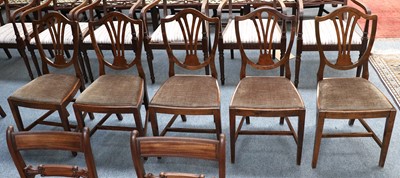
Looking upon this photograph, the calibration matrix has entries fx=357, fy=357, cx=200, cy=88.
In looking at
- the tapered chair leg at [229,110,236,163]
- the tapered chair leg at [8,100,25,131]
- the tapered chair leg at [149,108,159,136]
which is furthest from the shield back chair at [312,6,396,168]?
the tapered chair leg at [8,100,25,131]

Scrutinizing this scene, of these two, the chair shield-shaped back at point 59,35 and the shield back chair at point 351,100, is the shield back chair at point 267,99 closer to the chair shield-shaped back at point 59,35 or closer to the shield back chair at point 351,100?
the shield back chair at point 351,100

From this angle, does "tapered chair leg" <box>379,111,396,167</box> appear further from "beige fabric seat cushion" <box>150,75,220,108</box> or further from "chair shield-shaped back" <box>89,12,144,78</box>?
"chair shield-shaped back" <box>89,12,144,78</box>

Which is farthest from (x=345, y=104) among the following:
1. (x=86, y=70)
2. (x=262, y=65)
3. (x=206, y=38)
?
(x=86, y=70)

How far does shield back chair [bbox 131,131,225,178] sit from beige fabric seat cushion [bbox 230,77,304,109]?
29.9 inches

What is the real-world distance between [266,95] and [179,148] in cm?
93

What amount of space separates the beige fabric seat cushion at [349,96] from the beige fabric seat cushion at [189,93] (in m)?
0.59

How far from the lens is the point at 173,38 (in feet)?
9.08

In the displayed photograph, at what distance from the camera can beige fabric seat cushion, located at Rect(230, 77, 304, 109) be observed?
189 cm

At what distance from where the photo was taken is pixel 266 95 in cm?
198

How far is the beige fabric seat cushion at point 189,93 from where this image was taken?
77.5 inches

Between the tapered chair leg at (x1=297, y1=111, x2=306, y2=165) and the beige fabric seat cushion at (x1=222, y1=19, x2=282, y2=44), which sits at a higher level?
the beige fabric seat cushion at (x1=222, y1=19, x2=282, y2=44)

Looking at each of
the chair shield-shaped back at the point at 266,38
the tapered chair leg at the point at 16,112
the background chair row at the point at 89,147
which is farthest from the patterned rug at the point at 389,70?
the tapered chair leg at the point at 16,112

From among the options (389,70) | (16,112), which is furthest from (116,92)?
(389,70)

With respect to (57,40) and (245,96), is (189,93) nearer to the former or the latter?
(245,96)
